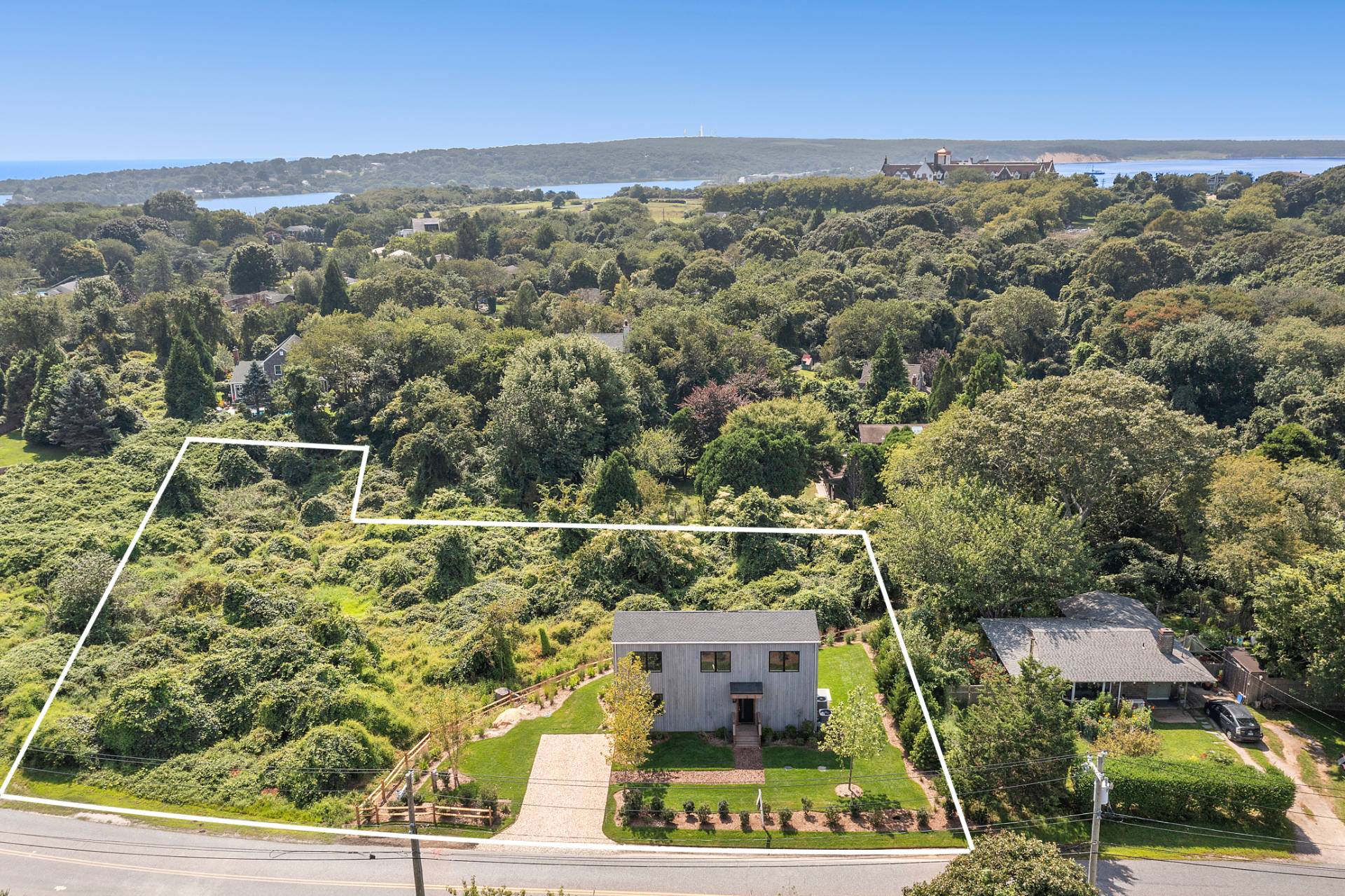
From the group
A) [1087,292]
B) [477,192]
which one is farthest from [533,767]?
[477,192]

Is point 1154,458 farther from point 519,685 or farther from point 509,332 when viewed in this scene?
point 509,332

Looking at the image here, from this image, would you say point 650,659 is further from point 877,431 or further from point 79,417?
point 79,417

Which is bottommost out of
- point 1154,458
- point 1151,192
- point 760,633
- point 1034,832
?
point 1034,832

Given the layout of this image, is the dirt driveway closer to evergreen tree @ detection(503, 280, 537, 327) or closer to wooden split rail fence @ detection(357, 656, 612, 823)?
wooden split rail fence @ detection(357, 656, 612, 823)

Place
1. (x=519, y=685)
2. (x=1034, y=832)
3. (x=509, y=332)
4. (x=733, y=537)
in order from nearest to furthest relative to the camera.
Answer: (x=1034, y=832) → (x=519, y=685) → (x=733, y=537) → (x=509, y=332)

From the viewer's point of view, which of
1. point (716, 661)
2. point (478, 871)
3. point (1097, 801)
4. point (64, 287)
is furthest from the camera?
point (64, 287)

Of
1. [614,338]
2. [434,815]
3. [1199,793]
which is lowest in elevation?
[434,815]

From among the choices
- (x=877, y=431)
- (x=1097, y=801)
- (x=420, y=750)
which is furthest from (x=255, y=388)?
(x=1097, y=801)
